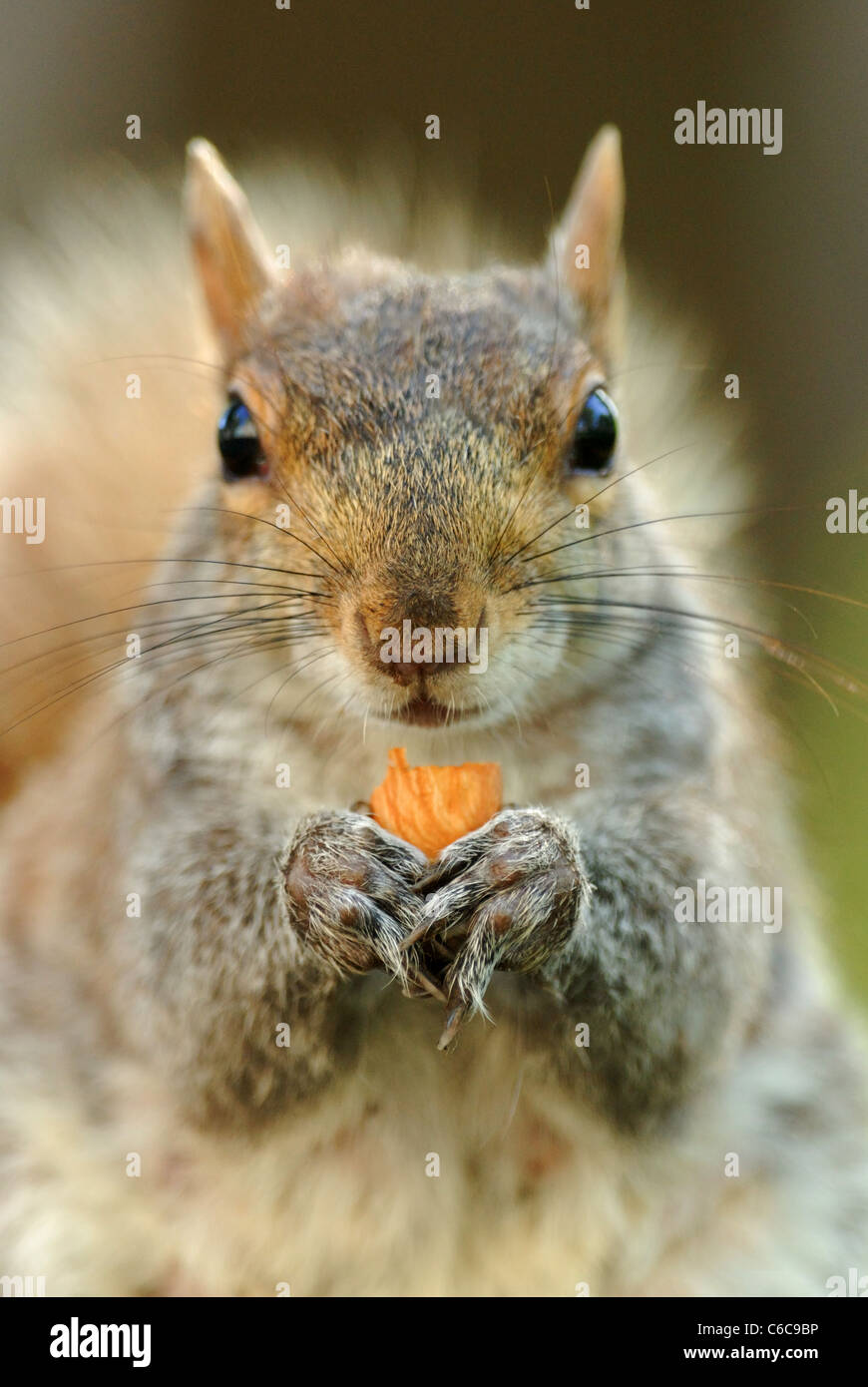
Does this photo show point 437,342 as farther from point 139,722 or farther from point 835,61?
point 835,61

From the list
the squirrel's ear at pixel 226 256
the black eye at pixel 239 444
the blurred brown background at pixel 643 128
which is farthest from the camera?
the blurred brown background at pixel 643 128

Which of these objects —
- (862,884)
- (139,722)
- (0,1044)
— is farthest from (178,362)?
(862,884)

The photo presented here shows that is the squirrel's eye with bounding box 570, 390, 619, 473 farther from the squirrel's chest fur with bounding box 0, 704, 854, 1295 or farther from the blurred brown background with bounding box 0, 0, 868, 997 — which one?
the blurred brown background with bounding box 0, 0, 868, 997

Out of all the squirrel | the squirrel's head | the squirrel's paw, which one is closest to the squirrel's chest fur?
the squirrel

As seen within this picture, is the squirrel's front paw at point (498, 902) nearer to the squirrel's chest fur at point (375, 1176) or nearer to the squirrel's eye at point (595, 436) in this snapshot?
the squirrel's chest fur at point (375, 1176)

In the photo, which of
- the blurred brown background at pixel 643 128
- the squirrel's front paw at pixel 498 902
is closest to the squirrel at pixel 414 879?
the squirrel's front paw at pixel 498 902

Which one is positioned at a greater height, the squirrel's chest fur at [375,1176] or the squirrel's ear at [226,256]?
the squirrel's ear at [226,256]
